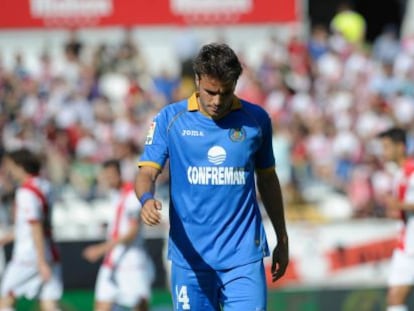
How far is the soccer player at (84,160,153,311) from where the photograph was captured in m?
10.8

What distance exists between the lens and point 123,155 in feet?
45.4

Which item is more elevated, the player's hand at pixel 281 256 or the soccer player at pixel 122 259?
the player's hand at pixel 281 256

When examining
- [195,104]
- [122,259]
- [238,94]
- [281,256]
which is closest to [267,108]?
[238,94]

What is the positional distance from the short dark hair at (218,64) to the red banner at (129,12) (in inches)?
409

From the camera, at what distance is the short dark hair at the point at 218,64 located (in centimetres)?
620

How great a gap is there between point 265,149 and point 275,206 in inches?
14.8

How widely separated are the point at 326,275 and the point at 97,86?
5.25m

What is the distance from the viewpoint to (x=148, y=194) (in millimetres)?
6234

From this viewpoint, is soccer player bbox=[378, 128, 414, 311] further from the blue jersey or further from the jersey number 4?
the jersey number 4

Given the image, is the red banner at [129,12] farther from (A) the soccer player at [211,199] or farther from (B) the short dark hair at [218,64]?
(B) the short dark hair at [218,64]

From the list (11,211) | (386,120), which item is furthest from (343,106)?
(11,211)

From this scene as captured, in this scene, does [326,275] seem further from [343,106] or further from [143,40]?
[143,40]

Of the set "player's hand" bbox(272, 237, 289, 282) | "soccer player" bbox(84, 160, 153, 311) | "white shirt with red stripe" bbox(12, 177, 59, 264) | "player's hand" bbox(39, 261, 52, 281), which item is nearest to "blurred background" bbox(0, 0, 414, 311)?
"soccer player" bbox(84, 160, 153, 311)

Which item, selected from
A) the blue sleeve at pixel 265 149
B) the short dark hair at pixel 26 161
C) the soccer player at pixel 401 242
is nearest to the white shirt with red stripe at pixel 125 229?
the short dark hair at pixel 26 161
